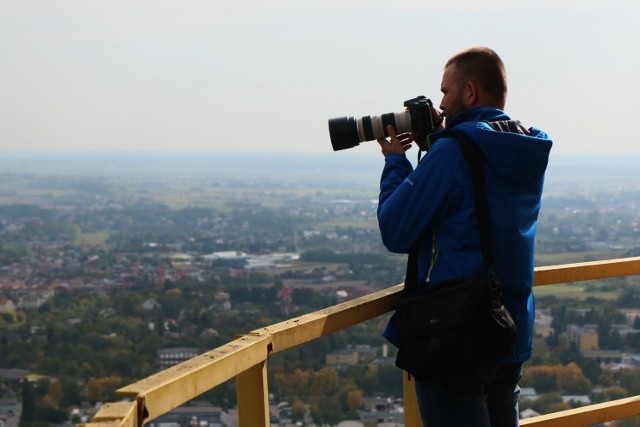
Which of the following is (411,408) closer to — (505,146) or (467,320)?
(467,320)

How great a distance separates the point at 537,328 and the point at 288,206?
68.8 metres

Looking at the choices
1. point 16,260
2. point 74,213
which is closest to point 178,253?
point 16,260

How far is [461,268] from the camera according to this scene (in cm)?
289

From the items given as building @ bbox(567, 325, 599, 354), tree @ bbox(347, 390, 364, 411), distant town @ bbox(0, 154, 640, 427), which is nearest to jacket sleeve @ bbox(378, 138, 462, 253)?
distant town @ bbox(0, 154, 640, 427)

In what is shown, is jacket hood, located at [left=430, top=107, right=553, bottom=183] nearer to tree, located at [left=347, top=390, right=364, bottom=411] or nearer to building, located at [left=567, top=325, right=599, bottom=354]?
tree, located at [left=347, top=390, right=364, bottom=411]

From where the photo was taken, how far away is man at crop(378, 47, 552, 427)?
2.88 meters

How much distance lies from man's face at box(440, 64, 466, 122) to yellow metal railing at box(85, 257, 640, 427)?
1.88ft

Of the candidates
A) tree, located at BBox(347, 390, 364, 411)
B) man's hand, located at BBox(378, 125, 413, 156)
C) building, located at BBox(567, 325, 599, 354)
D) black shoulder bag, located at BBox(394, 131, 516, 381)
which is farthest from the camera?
building, located at BBox(567, 325, 599, 354)

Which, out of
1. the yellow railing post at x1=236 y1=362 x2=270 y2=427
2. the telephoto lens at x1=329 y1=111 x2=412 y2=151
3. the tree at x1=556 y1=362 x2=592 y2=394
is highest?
the telephoto lens at x1=329 y1=111 x2=412 y2=151

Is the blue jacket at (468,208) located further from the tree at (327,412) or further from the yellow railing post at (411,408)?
the tree at (327,412)

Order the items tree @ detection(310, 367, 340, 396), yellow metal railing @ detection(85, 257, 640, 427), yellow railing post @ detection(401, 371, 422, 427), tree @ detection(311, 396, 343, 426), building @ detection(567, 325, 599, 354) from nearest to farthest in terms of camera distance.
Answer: yellow metal railing @ detection(85, 257, 640, 427)
yellow railing post @ detection(401, 371, 422, 427)
tree @ detection(311, 396, 343, 426)
building @ detection(567, 325, 599, 354)
tree @ detection(310, 367, 340, 396)

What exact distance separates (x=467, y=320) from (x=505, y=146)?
47cm

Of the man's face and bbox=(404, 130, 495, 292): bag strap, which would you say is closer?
bbox=(404, 130, 495, 292): bag strap

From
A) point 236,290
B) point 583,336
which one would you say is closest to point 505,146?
point 583,336
